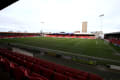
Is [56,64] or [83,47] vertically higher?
[56,64]

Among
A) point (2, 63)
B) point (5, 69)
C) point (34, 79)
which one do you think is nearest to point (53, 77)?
point (34, 79)

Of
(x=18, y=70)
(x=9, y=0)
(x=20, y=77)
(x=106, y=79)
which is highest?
(x=9, y=0)

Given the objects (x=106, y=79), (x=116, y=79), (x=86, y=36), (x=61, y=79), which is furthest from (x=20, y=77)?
(x=86, y=36)

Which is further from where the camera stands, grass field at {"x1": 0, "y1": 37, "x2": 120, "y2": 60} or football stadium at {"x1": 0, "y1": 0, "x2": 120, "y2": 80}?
grass field at {"x1": 0, "y1": 37, "x2": 120, "y2": 60}

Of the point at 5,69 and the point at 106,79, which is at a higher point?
the point at 5,69

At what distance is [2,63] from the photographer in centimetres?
297

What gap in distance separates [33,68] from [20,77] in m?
0.94

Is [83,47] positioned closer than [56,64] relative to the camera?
No

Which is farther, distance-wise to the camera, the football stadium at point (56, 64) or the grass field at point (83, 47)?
the grass field at point (83, 47)

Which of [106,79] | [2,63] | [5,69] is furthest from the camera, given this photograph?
[106,79]

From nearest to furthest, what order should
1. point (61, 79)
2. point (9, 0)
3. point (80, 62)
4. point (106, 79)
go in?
1. point (61, 79)
2. point (106, 79)
3. point (9, 0)
4. point (80, 62)

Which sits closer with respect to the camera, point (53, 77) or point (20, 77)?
point (20, 77)

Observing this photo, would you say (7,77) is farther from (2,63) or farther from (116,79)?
(116,79)

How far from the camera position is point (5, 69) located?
2777 mm
